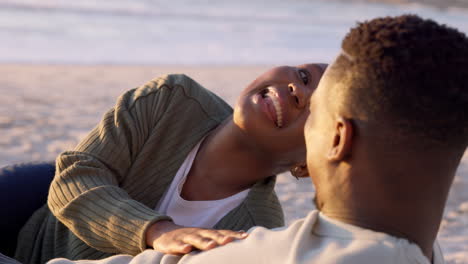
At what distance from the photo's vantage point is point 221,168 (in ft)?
8.78

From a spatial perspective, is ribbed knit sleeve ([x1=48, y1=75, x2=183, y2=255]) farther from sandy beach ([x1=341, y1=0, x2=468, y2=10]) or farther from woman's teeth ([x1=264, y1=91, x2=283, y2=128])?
sandy beach ([x1=341, y1=0, x2=468, y2=10])

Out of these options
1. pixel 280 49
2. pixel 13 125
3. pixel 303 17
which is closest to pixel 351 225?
pixel 13 125

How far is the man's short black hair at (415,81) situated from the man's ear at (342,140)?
0.03m

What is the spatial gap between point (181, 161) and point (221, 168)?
0.16m

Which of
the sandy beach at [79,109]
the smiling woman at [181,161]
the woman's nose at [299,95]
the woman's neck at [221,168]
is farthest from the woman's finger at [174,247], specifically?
the sandy beach at [79,109]

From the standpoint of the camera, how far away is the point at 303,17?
55.1 feet

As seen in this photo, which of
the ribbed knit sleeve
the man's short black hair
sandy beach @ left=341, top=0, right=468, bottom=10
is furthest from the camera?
sandy beach @ left=341, top=0, right=468, bottom=10

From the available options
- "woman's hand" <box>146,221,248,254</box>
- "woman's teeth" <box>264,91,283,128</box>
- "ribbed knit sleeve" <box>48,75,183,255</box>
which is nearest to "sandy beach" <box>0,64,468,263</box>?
"woman's teeth" <box>264,91,283,128</box>

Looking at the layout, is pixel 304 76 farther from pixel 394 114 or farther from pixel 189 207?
pixel 394 114

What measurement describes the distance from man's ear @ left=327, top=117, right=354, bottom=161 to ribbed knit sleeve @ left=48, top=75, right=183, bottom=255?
0.88 meters

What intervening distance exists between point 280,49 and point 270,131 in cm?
947

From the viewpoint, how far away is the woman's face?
97.1 inches

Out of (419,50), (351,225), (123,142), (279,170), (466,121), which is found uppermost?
(419,50)

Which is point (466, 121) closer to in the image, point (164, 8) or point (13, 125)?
point (13, 125)
